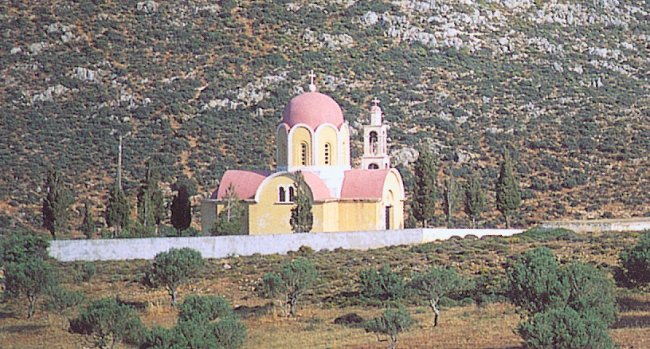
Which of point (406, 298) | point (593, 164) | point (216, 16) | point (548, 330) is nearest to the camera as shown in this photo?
point (548, 330)

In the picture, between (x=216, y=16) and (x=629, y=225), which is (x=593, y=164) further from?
(x=216, y=16)

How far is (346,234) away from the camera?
4931 centimetres

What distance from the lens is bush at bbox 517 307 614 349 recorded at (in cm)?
2734

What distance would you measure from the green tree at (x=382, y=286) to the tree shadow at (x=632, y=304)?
653cm

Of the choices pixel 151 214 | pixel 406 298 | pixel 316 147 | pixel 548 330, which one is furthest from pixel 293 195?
pixel 548 330

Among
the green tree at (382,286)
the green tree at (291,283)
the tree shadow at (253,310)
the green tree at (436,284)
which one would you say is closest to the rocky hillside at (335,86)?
the green tree at (382,286)

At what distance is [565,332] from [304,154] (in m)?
26.8

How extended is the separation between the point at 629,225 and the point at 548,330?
27.0 m

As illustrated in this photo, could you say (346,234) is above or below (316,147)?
below

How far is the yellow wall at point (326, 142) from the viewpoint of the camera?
174 ft

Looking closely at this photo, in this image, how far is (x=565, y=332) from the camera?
27656 mm

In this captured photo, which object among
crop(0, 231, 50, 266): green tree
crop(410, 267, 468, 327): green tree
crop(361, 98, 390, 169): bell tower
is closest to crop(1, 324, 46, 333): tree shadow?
crop(0, 231, 50, 266): green tree

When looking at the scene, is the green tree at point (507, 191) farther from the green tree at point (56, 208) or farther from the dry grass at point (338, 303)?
the green tree at point (56, 208)

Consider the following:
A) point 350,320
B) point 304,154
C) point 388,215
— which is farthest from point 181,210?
point 350,320
